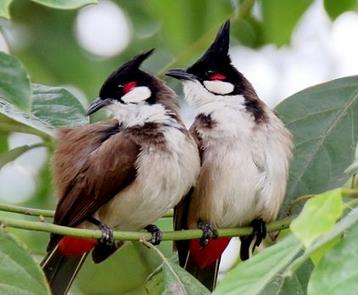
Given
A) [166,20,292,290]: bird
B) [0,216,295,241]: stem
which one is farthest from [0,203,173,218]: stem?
[166,20,292,290]: bird

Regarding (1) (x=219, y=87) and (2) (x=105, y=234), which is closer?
(2) (x=105, y=234)

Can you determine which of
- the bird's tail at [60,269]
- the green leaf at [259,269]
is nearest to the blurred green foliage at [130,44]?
the bird's tail at [60,269]

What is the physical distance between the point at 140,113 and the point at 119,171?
23cm

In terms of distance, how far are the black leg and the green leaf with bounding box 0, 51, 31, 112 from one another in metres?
0.68

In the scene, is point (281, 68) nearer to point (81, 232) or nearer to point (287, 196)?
point (287, 196)

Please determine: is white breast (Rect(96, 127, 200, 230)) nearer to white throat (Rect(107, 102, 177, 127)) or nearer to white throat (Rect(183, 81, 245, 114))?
white throat (Rect(107, 102, 177, 127))

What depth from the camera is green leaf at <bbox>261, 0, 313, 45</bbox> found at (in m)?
3.21

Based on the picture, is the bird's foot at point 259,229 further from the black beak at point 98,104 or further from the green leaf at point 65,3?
the green leaf at point 65,3

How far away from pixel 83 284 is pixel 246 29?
4.44 feet

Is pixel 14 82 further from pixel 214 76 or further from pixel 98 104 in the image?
pixel 214 76

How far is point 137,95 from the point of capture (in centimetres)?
330

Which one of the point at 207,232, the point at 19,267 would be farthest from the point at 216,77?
the point at 19,267

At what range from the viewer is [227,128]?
3.16 metres

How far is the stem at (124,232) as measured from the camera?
2.14 m
